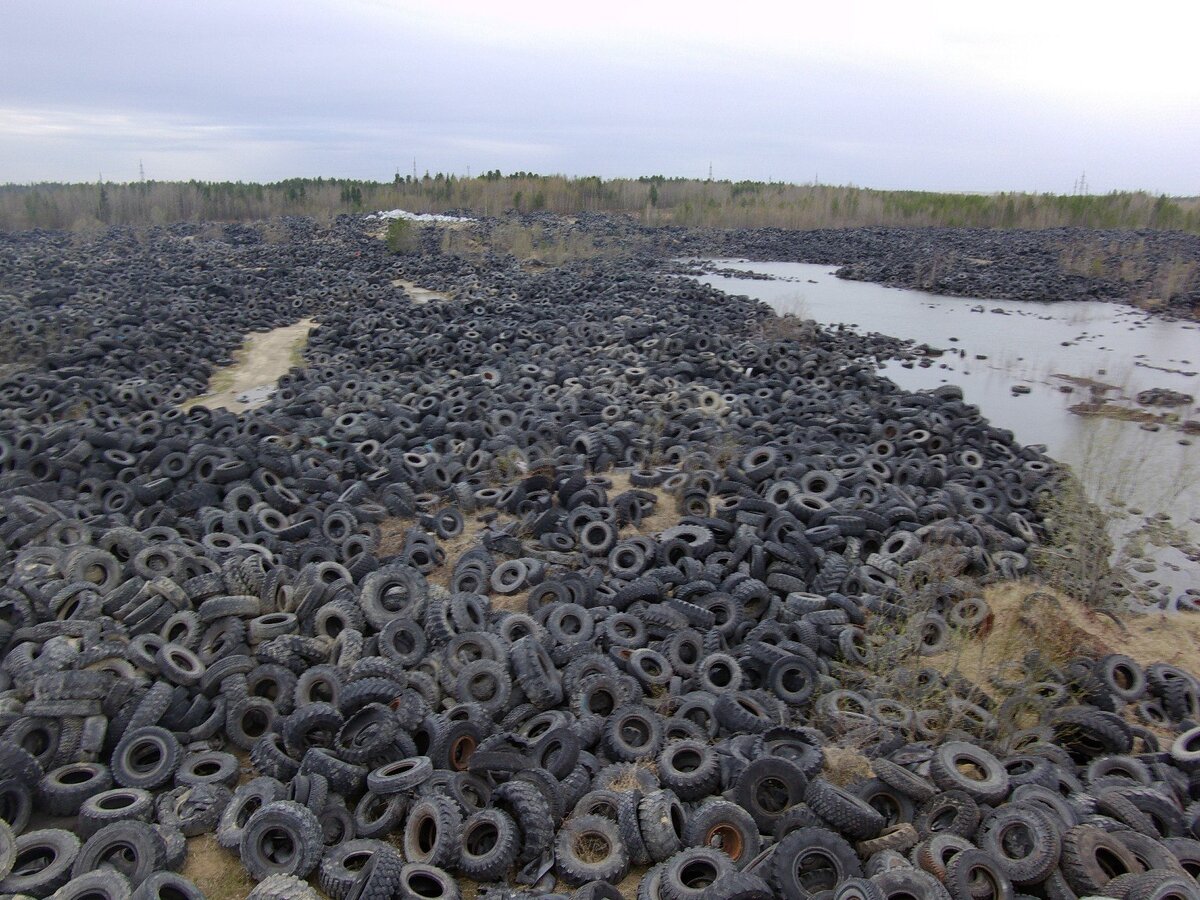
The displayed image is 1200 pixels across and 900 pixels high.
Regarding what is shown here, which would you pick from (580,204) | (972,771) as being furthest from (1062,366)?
(580,204)

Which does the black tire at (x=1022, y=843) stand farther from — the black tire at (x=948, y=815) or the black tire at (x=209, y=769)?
the black tire at (x=209, y=769)

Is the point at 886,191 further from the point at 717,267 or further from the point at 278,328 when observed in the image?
the point at 278,328

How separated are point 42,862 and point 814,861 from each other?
12.9 feet

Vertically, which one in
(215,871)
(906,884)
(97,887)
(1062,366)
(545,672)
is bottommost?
(215,871)

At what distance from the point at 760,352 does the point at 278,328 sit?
1190 centimetres

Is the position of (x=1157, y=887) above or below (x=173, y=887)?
above

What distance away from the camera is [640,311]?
56.3 ft

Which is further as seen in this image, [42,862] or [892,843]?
[42,862]

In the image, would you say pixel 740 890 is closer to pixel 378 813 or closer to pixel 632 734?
pixel 632 734

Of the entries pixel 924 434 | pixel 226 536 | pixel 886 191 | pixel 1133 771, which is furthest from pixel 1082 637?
pixel 886 191

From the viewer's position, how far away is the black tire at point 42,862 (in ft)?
11.3

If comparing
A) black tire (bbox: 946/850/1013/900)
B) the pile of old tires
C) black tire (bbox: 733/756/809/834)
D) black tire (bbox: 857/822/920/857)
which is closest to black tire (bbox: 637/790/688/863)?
the pile of old tires

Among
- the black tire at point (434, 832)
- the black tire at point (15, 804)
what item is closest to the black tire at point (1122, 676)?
the black tire at point (434, 832)

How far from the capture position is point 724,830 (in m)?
3.86
